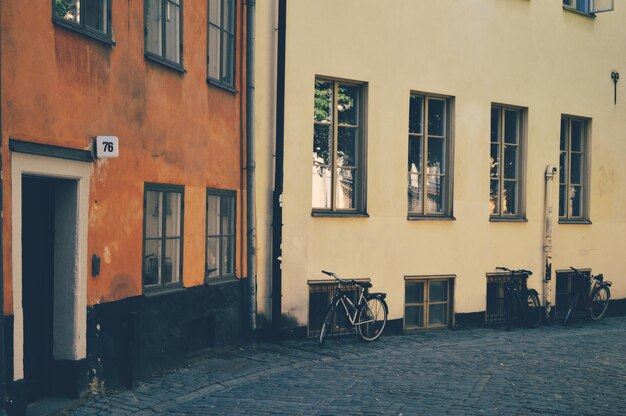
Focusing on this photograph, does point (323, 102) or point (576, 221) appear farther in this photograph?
→ point (576, 221)

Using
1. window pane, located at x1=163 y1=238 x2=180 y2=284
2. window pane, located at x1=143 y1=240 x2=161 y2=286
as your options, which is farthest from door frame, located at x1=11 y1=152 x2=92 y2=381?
window pane, located at x1=163 y1=238 x2=180 y2=284

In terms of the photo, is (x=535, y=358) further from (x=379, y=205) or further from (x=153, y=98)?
(x=153, y=98)

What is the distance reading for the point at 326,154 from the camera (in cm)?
1445

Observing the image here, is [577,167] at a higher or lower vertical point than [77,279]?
higher

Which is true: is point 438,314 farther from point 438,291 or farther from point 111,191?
point 111,191

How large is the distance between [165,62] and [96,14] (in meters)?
1.54

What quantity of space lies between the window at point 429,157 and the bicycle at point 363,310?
2.05 meters

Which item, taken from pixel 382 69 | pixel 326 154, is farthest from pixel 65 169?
pixel 382 69

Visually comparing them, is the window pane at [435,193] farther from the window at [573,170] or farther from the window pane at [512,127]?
the window at [573,170]

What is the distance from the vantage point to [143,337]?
998 cm

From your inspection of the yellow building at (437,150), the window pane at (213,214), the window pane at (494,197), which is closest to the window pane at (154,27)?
the window pane at (213,214)

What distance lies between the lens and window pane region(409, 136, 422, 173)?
15.6 m

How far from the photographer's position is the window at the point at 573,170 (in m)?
18.6

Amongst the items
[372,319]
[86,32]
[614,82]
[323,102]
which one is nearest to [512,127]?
[614,82]
